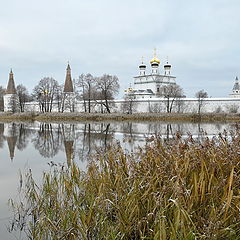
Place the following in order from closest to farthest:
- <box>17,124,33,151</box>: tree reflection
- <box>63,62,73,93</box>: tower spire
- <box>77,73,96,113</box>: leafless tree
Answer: <box>17,124,33,151</box>: tree reflection
<box>77,73,96,113</box>: leafless tree
<box>63,62,73,93</box>: tower spire

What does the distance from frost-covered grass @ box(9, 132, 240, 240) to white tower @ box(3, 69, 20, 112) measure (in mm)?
50824

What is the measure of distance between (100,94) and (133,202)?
45.6m

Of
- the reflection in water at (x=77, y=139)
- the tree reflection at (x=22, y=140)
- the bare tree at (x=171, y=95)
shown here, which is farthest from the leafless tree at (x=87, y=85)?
the tree reflection at (x=22, y=140)

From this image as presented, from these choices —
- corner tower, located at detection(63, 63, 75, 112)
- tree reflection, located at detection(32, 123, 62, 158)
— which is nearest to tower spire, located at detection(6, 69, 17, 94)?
corner tower, located at detection(63, 63, 75, 112)

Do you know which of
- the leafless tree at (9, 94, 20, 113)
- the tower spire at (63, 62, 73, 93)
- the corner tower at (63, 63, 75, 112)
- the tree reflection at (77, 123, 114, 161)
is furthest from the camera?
the tower spire at (63, 62, 73, 93)

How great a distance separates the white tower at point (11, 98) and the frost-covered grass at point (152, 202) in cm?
5082

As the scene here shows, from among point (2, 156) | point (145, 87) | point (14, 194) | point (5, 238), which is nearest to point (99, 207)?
point (5, 238)

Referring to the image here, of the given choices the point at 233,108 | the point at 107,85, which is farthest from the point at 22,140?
the point at 233,108

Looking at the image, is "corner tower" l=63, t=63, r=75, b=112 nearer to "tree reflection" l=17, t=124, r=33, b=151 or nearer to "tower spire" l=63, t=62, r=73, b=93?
"tower spire" l=63, t=62, r=73, b=93

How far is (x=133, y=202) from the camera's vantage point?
3270 millimetres

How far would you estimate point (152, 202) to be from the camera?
3.49 m

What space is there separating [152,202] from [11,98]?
55.4m

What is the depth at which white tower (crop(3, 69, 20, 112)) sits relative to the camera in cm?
5329

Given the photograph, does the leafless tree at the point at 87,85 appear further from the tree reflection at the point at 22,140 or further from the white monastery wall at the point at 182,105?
the tree reflection at the point at 22,140
